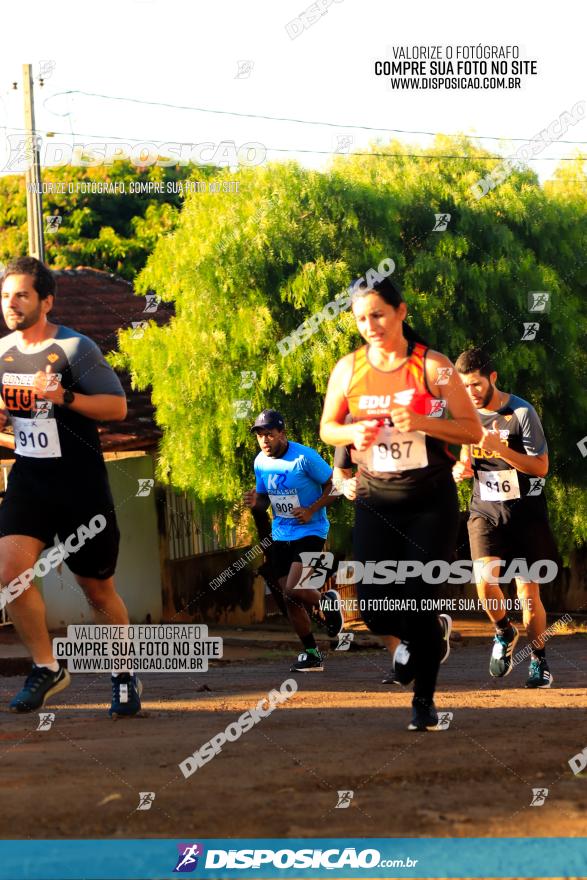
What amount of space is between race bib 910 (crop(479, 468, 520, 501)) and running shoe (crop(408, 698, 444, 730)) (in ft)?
11.8

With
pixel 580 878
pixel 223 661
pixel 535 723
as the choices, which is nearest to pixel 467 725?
pixel 535 723

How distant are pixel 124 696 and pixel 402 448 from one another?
7.10 ft

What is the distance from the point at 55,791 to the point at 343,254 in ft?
46.3

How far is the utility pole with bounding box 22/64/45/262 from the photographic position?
21.5 metres

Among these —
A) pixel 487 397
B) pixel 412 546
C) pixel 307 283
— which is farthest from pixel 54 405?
pixel 307 283

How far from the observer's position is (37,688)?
768cm

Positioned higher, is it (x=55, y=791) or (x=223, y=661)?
(x=55, y=791)

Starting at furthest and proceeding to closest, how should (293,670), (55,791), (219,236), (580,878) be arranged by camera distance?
(219,236)
(293,670)
(55,791)
(580,878)

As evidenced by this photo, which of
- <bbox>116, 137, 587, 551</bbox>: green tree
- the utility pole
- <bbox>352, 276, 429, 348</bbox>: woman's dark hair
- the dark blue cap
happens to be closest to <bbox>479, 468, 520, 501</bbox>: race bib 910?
the dark blue cap

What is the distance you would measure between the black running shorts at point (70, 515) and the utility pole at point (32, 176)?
14.3 meters

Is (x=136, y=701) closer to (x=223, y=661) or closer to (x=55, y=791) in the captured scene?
(x=55, y=791)

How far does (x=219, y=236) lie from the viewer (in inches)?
741

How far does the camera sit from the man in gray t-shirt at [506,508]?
1020 centimetres

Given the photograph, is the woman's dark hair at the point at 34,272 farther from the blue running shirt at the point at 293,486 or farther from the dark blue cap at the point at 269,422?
the blue running shirt at the point at 293,486
